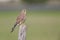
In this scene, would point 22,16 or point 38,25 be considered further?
point 38,25

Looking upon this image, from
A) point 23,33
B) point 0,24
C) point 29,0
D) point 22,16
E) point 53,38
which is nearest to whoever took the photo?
point 23,33

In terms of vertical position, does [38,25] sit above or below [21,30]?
below

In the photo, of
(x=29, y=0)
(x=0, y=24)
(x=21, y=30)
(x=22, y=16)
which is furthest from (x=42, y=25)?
(x=29, y=0)

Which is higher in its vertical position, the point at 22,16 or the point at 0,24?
the point at 22,16

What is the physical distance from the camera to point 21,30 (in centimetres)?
486

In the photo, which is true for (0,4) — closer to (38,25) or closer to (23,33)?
(38,25)

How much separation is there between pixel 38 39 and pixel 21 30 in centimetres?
408

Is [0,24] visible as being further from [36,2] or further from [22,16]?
[36,2]

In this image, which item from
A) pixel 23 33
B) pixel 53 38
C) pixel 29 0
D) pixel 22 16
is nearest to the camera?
pixel 23 33

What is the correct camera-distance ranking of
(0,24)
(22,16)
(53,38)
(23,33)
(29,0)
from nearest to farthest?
(23,33) < (22,16) < (53,38) < (0,24) < (29,0)

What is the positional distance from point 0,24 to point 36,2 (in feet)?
35.7

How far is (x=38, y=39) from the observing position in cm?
890

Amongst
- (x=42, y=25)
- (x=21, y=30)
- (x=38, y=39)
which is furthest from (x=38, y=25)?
(x=21, y=30)

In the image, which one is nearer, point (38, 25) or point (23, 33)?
point (23, 33)
